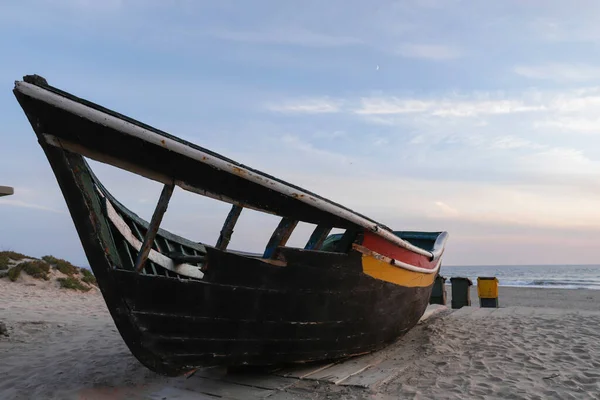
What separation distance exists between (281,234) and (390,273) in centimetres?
147

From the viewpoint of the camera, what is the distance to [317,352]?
4.21m

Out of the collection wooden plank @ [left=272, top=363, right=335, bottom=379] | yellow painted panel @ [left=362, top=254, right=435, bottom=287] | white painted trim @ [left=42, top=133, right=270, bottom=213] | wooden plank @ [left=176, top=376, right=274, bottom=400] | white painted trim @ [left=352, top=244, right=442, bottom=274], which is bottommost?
wooden plank @ [left=176, top=376, right=274, bottom=400]

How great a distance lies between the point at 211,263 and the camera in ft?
11.3

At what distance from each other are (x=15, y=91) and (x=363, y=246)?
2998 millimetres

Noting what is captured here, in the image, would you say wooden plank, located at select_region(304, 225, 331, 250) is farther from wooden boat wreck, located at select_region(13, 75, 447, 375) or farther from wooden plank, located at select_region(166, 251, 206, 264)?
wooden plank, located at select_region(166, 251, 206, 264)

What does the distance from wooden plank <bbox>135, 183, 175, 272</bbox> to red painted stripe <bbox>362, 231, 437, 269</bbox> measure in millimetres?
1826

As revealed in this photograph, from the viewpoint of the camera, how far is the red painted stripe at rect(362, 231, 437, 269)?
4195 millimetres

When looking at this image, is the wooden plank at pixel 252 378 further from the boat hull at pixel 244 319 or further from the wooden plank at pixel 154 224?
the wooden plank at pixel 154 224

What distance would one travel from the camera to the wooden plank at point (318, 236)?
401 cm

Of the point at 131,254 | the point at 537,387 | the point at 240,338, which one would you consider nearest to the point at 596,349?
the point at 537,387

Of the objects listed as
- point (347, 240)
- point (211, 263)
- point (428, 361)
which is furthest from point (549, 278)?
point (211, 263)

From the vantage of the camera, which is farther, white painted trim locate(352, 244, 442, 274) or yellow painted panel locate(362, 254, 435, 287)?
yellow painted panel locate(362, 254, 435, 287)

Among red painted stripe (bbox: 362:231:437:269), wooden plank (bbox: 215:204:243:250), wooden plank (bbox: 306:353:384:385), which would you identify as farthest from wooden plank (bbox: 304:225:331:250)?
wooden plank (bbox: 306:353:384:385)

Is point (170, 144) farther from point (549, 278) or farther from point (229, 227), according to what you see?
point (549, 278)
